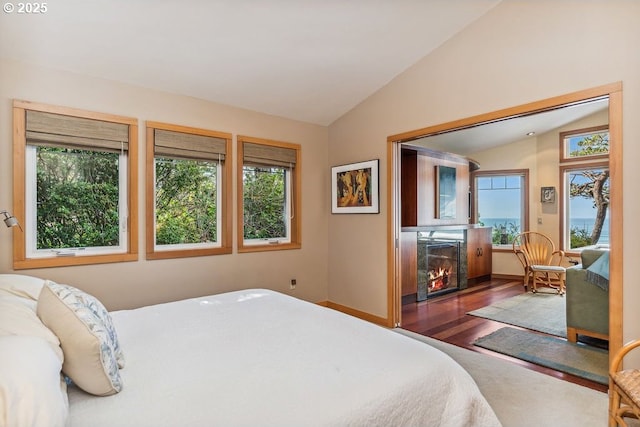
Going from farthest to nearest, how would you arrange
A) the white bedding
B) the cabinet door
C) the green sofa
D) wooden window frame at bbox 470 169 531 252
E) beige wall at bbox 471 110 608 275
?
wooden window frame at bbox 470 169 531 252 → beige wall at bbox 471 110 608 275 → the cabinet door → the green sofa → the white bedding

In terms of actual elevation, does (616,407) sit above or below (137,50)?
below

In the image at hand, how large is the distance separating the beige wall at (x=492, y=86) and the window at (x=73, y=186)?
2366mm

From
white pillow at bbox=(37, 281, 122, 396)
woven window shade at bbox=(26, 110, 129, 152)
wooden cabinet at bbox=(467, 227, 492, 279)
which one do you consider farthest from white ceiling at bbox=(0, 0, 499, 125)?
wooden cabinet at bbox=(467, 227, 492, 279)

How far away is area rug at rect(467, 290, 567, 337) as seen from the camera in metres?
3.73

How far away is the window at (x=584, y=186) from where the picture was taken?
5312 mm

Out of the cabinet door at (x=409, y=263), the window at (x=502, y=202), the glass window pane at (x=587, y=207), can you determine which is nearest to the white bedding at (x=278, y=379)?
the cabinet door at (x=409, y=263)

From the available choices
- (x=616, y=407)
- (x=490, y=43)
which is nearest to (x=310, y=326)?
(x=616, y=407)

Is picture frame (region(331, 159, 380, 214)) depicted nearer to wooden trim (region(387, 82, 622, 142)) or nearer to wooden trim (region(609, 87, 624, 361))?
wooden trim (region(387, 82, 622, 142))

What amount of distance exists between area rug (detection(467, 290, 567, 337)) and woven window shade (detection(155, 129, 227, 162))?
360cm

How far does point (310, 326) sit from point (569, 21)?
2753mm

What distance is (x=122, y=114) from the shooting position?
2965mm

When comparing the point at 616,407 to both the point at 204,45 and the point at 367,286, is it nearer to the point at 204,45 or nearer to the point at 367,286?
the point at 367,286

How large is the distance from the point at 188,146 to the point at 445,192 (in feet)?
12.5

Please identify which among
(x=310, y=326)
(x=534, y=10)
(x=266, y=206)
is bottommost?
(x=310, y=326)
